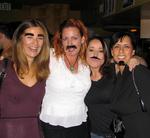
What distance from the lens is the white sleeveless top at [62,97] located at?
120 inches

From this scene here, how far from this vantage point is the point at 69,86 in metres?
3.07

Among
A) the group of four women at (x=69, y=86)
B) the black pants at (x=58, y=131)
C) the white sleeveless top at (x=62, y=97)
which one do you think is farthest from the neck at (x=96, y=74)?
the black pants at (x=58, y=131)

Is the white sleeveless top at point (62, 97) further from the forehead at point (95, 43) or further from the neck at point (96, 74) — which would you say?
the forehead at point (95, 43)

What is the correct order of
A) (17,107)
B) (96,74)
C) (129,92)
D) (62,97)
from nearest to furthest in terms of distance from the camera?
1. (17,107)
2. (129,92)
3. (62,97)
4. (96,74)

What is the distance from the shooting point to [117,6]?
231 inches

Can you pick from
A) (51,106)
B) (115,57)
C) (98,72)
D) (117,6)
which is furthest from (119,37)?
(117,6)

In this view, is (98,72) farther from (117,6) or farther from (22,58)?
(117,6)

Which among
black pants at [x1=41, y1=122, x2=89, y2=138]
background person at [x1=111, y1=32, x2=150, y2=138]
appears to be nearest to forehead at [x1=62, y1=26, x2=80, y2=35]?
background person at [x1=111, y1=32, x2=150, y2=138]

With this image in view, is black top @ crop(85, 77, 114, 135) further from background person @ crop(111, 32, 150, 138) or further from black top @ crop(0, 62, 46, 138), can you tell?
black top @ crop(0, 62, 46, 138)

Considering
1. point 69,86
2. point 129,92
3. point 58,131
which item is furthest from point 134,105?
point 58,131

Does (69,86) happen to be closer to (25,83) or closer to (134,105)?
(25,83)

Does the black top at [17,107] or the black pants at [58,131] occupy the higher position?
the black top at [17,107]

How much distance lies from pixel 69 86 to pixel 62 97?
0.11 meters

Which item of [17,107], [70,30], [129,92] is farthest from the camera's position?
[70,30]
